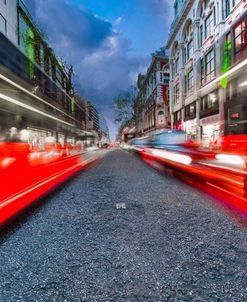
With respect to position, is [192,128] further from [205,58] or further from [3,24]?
[3,24]

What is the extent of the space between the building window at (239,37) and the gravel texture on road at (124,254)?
20.2 meters

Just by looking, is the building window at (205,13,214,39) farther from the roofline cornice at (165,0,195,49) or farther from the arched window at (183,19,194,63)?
the roofline cornice at (165,0,195,49)

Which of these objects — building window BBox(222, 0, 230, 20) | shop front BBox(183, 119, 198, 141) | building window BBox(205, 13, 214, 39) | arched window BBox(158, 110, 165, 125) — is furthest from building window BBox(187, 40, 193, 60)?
arched window BBox(158, 110, 165, 125)

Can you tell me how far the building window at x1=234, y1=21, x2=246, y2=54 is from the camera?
18327 mm

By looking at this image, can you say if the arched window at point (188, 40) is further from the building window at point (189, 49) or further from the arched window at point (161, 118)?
the arched window at point (161, 118)

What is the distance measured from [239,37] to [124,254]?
23903 mm

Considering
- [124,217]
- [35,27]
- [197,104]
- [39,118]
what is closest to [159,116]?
[197,104]

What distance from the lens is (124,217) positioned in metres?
4.28

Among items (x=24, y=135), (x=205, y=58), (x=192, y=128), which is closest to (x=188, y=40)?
(x=205, y=58)

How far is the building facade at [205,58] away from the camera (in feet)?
66.9

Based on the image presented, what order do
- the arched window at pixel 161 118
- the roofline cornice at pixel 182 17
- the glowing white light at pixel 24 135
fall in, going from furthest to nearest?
the arched window at pixel 161 118 < the roofline cornice at pixel 182 17 < the glowing white light at pixel 24 135

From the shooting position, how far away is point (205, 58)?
2692 cm

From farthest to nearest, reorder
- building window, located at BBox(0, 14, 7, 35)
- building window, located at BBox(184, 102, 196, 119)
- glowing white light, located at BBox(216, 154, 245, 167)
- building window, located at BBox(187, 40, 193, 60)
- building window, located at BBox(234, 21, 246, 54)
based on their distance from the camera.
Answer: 1. building window, located at BBox(187, 40, 193, 60)
2. building window, located at BBox(184, 102, 196, 119)
3. building window, located at BBox(0, 14, 7, 35)
4. building window, located at BBox(234, 21, 246, 54)
5. glowing white light, located at BBox(216, 154, 245, 167)

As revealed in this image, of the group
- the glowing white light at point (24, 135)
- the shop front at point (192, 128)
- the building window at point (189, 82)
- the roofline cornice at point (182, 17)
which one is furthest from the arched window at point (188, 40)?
the glowing white light at point (24, 135)
